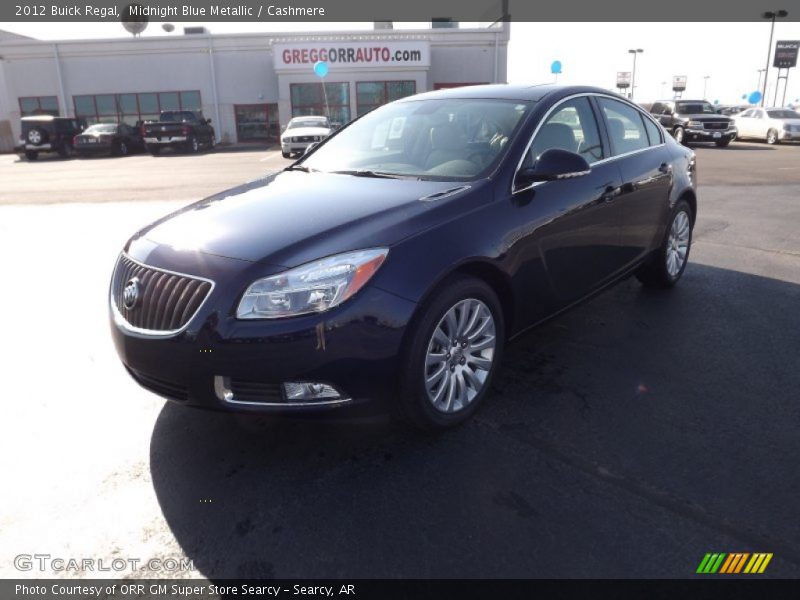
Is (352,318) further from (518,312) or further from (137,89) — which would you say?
(137,89)

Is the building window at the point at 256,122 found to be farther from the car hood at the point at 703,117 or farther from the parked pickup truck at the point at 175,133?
the car hood at the point at 703,117

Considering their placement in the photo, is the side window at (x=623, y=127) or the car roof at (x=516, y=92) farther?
the side window at (x=623, y=127)

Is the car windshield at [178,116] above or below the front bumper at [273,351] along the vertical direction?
above

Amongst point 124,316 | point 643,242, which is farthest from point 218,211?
point 643,242

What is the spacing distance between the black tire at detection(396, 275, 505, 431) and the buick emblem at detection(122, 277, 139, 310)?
1.30m

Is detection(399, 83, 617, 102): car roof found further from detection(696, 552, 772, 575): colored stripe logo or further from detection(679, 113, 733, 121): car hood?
detection(679, 113, 733, 121): car hood

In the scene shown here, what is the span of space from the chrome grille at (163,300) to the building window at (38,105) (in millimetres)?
38160

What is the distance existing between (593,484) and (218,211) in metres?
2.34

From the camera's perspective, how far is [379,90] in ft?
112

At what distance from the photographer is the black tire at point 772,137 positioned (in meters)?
25.9

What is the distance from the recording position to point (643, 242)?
→ 4.80 meters

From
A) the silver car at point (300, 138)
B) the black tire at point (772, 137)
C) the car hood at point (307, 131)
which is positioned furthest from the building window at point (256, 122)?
the black tire at point (772, 137)

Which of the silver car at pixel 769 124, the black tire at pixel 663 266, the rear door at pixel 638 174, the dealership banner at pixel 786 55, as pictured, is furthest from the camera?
the dealership banner at pixel 786 55

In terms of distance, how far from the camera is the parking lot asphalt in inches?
94.2
